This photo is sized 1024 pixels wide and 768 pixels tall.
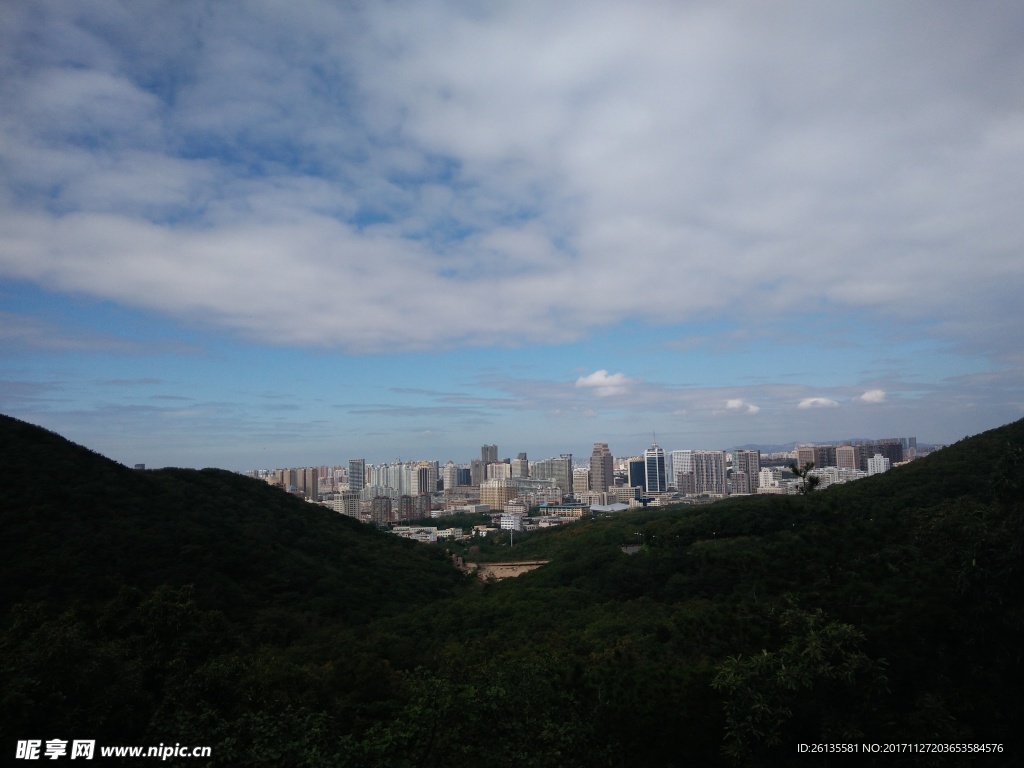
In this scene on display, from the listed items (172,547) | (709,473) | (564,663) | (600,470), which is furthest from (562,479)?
(564,663)

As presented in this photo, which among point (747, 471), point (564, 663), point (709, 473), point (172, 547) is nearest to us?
point (564, 663)

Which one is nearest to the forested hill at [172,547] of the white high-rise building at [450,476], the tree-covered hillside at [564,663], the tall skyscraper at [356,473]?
the tree-covered hillside at [564,663]

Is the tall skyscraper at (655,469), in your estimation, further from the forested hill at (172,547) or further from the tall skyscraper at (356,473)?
the forested hill at (172,547)

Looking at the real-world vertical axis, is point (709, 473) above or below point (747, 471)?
below

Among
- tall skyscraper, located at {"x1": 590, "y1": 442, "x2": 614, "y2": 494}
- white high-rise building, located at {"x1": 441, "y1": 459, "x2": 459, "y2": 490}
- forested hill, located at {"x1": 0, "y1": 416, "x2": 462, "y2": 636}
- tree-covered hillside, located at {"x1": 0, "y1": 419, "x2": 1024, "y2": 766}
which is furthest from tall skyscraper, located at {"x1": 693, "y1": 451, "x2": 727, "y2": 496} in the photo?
tree-covered hillside, located at {"x1": 0, "y1": 419, "x2": 1024, "y2": 766}

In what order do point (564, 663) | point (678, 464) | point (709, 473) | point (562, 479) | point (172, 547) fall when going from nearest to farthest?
point (564, 663)
point (172, 547)
point (709, 473)
point (562, 479)
point (678, 464)

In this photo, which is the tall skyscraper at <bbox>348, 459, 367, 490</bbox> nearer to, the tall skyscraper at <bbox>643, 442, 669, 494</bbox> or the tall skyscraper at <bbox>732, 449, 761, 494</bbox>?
the tall skyscraper at <bbox>643, 442, 669, 494</bbox>

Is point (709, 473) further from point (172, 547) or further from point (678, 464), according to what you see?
point (172, 547)
